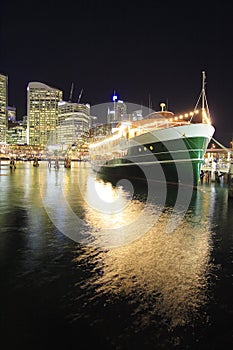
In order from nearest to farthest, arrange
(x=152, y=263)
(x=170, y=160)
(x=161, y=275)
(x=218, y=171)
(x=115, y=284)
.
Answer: (x=115, y=284) → (x=161, y=275) → (x=152, y=263) → (x=170, y=160) → (x=218, y=171)

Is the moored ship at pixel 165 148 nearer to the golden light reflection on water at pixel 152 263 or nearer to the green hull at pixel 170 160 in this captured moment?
the green hull at pixel 170 160

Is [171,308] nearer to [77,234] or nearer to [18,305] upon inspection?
[18,305]

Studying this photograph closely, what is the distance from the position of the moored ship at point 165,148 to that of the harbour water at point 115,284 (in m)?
15.5

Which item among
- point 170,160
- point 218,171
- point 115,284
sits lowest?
point 115,284

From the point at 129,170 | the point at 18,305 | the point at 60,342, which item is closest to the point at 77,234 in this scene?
the point at 18,305

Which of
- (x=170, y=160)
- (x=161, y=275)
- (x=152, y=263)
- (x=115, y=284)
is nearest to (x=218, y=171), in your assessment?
(x=170, y=160)

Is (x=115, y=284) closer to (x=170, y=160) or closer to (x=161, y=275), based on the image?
(x=161, y=275)

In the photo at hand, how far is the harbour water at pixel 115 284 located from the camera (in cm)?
445

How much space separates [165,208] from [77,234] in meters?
7.05

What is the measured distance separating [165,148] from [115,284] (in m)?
23.6

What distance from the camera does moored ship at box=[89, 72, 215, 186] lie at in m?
27.0

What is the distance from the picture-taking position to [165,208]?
1616cm

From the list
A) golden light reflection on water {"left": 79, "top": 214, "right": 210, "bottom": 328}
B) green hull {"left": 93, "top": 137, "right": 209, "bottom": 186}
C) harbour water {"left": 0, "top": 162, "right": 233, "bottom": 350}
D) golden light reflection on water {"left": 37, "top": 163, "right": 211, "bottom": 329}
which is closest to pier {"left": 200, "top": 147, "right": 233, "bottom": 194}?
green hull {"left": 93, "top": 137, "right": 209, "bottom": 186}

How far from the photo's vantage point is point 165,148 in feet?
94.6
